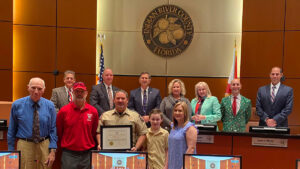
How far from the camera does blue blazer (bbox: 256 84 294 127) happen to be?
483cm

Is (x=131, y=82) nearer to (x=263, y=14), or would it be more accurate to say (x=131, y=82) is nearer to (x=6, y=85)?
(x=6, y=85)

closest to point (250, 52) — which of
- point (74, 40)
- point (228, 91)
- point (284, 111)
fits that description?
point (228, 91)

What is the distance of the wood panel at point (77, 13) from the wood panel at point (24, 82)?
3.75 feet

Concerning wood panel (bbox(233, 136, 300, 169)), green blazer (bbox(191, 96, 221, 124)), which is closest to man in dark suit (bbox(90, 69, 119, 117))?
green blazer (bbox(191, 96, 221, 124))

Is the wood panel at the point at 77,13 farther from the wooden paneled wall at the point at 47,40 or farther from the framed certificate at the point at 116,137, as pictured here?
the framed certificate at the point at 116,137

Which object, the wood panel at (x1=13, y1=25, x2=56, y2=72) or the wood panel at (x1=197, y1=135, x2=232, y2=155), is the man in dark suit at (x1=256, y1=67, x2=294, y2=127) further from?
the wood panel at (x1=13, y1=25, x2=56, y2=72)

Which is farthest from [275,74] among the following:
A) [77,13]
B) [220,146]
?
[77,13]

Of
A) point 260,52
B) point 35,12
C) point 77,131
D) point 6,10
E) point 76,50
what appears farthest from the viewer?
point 76,50

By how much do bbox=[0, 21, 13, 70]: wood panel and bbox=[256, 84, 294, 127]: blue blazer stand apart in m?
4.90

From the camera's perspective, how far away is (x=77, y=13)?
23.0 ft

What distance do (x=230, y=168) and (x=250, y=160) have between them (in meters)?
1.78

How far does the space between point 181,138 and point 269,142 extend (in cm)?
161

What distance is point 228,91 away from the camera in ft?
22.5

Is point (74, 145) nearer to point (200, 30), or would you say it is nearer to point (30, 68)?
point (30, 68)
